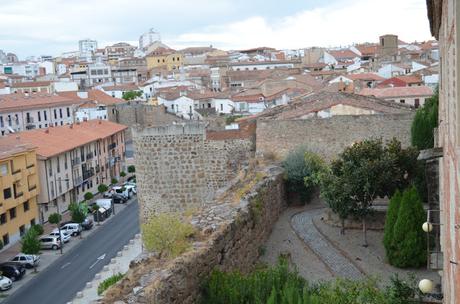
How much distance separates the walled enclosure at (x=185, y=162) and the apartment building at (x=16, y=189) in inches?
578

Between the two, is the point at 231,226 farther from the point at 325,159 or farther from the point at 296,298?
the point at 325,159

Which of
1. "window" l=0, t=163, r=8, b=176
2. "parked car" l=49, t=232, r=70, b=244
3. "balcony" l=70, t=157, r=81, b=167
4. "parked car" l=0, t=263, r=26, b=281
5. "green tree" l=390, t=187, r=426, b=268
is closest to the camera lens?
"green tree" l=390, t=187, r=426, b=268

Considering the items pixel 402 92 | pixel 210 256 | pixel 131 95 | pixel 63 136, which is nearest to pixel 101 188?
pixel 63 136

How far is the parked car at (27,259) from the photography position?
1003 inches

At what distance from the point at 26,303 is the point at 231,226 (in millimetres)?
14527

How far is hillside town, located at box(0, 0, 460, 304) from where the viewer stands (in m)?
7.11

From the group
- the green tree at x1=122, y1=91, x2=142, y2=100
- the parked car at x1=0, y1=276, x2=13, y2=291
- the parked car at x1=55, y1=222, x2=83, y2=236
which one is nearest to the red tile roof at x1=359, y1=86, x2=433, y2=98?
the parked car at x1=55, y1=222, x2=83, y2=236

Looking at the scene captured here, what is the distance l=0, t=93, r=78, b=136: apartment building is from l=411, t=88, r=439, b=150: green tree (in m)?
36.0

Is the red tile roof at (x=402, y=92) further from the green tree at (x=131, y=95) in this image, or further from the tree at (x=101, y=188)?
the green tree at (x=131, y=95)

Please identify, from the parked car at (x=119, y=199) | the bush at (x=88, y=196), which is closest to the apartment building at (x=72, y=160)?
the bush at (x=88, y=196)

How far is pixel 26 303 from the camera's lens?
69.5 feet

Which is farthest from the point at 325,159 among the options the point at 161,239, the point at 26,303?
the point at 26,303

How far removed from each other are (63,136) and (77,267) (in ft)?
46.8

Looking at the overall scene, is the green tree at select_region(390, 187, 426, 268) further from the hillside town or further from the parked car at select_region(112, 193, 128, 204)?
the parked car at select_region(112, 193, 128, 204)
